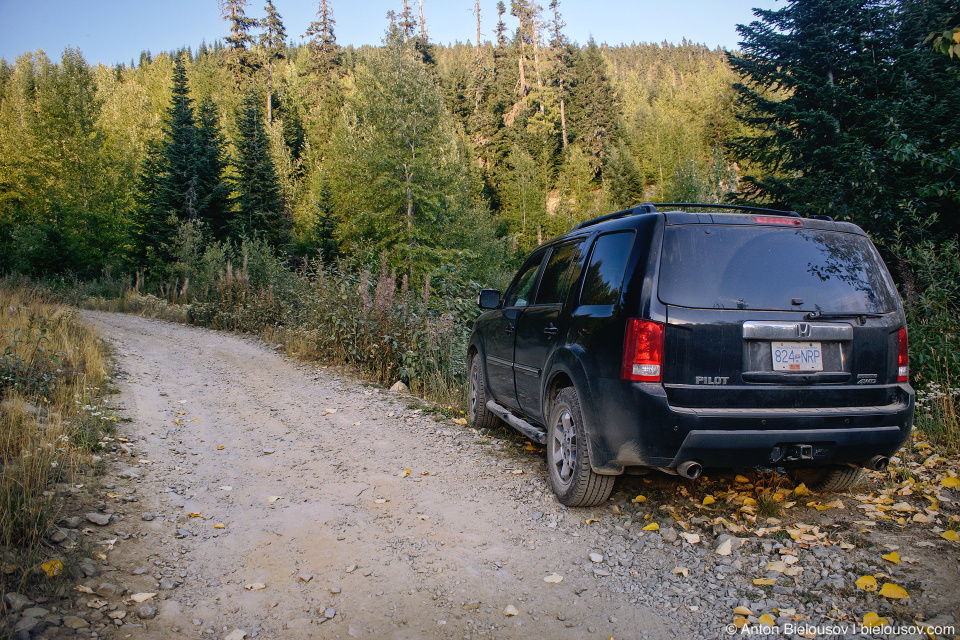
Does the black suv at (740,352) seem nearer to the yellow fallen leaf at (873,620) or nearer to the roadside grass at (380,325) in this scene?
the yellow fallen leaf at (873,620)

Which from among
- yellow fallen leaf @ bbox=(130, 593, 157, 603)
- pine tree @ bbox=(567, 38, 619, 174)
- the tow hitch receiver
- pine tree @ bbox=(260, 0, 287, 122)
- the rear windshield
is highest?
pine tree @ bbox=(260, 0, 287, 122)

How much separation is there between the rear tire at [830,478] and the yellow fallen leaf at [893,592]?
50.6 inches

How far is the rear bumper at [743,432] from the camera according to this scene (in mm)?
3107

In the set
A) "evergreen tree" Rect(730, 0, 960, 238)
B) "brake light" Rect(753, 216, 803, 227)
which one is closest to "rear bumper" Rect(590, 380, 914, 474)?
"brake light" Rect(753, 216, 803, 227)

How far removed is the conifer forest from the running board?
12.5 ft

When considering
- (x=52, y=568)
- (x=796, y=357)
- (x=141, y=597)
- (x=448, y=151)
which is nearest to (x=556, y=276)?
(x=796, y=357)

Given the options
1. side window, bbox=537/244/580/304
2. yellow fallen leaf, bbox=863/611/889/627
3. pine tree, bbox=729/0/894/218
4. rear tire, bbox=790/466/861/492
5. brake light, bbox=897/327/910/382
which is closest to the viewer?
yellow fallen leaf, bbox=863/611/889/627

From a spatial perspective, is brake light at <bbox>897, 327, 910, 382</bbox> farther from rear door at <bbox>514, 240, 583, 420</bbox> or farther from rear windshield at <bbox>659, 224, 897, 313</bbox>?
rear door at <bbox>514, 240, 583, 420</bbox>

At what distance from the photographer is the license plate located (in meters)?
3.22

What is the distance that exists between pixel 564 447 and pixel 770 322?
1.66m

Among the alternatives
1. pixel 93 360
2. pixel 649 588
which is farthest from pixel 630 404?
pixel 93 360

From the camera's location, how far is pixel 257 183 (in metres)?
35.4

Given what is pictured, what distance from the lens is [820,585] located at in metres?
2.86

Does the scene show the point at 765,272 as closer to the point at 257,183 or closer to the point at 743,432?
the point at 743,432
